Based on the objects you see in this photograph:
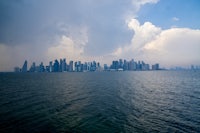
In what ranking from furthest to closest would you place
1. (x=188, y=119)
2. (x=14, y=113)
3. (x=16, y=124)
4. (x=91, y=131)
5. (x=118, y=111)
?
(x=118, y=111) < (x=14, y=113) < (x=188, y=119) < (x=16, y=124) < (x=91, y=131)

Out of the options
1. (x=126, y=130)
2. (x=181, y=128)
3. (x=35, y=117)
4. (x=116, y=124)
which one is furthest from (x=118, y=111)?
(x=35, y=117)

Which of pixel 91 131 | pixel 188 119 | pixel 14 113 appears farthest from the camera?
pixel 14 113

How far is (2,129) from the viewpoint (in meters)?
24.9

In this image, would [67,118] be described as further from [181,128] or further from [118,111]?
[181,128]

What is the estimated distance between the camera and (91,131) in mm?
24766

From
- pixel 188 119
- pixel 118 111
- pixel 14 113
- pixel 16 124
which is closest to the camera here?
pixel 16 124

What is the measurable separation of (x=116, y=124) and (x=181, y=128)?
10.0 metres

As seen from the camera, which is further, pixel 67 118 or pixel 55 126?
pixel 67 118

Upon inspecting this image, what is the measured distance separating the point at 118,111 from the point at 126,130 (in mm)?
10766

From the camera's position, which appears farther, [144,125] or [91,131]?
[144,125]

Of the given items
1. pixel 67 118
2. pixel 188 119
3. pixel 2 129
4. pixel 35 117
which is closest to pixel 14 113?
pixel 35 117

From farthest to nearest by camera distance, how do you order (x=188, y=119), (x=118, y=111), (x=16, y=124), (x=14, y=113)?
(x=118, y=111)
(x=14, y=113)
(x=188, y=119)
(x=16, y=124)

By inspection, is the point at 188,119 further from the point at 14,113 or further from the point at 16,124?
the point at 14,113

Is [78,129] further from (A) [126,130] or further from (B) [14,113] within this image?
(B) [14,113]
